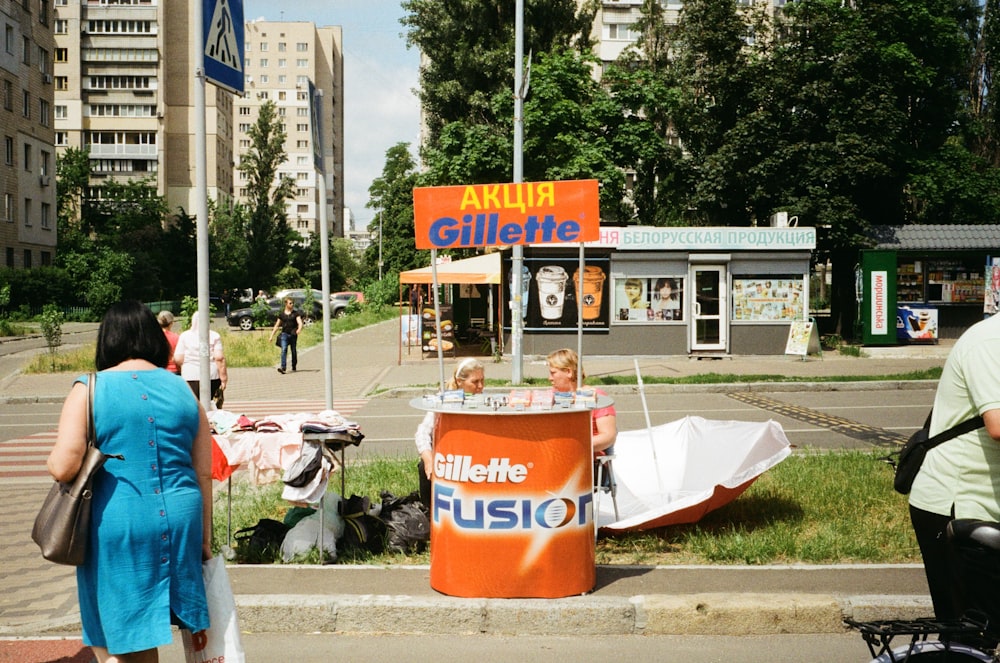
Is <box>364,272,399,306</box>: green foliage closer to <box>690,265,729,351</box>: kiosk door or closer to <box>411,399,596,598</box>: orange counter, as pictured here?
<box>690,265,729,351</box>: kiosk door

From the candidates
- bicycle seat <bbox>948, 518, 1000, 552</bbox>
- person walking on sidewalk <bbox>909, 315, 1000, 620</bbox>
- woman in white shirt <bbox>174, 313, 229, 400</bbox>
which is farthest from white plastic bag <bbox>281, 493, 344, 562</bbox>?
woman in white shirt <bbox>174, 313, 229, 400</bbox>

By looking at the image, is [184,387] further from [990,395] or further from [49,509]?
[990,395]

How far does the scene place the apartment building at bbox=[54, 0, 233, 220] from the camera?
88312 millimetres

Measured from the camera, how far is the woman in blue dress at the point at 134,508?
10.5 ft

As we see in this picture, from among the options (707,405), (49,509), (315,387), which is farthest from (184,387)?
(315,387)

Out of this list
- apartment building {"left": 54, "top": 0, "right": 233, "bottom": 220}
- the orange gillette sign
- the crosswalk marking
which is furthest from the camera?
apartment building {"left": 54, "top": 0, "right": 233, "bottom": 220}

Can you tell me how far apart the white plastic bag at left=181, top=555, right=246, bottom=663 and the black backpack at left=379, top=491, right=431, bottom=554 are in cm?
303

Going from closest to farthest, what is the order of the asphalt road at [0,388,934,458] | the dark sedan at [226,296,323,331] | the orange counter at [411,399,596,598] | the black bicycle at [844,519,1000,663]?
the black bicycle at [844,519,1000,663]
the orange counter at [411,399,596,598]
the asphalt road at [0,388,934,458]
the dark sedan at [226,296,323,331]

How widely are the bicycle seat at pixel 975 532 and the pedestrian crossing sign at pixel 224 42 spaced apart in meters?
5.12

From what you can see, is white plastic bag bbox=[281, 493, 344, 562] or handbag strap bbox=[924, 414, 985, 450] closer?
handbag strap bbox=[924, 414, 985, 450]

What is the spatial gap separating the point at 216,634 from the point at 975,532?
261cm

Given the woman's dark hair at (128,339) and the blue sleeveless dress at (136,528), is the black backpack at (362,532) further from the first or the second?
the woman's dark hair at (128,339)

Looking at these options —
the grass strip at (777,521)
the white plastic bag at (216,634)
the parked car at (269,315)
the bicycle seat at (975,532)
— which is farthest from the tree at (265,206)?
the bicycle seat at (975,532)

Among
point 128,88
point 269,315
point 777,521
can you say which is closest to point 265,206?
point 128,88
